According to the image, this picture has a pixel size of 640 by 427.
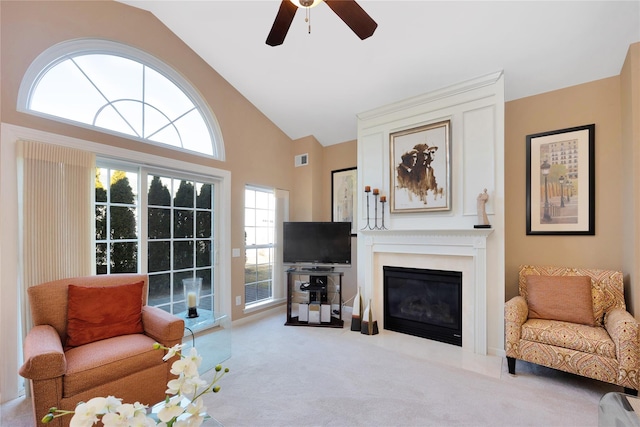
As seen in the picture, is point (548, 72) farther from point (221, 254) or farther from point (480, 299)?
point (221, 254)

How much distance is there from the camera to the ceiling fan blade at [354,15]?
5.19 feet

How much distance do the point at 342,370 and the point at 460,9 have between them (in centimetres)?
335

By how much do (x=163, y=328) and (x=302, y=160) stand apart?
3.27 meters

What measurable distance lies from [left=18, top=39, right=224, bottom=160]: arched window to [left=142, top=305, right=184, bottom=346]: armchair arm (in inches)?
70.6

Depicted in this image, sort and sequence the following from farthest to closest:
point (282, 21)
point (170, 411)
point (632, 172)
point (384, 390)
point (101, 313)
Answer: point (632, 172)
point (384, 390)
point (101, 313)
point (282, 21)
point (170, 411)

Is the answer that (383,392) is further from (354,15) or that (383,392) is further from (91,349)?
(354,15)

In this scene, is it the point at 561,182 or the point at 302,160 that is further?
the point at 302,160

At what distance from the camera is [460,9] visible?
2.45 m

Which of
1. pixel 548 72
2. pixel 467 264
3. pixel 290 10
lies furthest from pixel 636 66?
pixel 290 10

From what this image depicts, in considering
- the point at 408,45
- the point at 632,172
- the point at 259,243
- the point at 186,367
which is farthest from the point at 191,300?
the point at 632,172

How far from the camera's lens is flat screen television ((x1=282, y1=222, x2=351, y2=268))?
13.1 feet

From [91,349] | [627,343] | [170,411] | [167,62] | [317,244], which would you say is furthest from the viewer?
[317,244]

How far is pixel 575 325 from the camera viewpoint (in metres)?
2.49

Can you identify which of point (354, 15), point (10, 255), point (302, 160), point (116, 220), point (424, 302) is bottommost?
point (424, 302)
